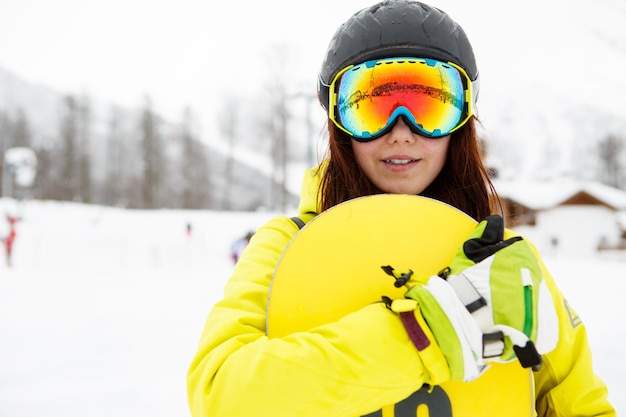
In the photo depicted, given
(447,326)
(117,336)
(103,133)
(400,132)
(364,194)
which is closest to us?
(447,326)

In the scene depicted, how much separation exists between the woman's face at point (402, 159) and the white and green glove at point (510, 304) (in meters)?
A: 0.47

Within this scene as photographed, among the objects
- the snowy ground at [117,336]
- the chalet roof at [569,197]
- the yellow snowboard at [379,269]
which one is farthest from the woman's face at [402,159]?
the chalet roof at [569,197]

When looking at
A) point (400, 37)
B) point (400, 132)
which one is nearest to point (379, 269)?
point (400, 132)

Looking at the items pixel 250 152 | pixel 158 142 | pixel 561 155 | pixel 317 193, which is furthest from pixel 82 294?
pixel 561 155

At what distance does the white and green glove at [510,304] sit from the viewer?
797 millimetres

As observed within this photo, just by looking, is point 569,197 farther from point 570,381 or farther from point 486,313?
point 486,313

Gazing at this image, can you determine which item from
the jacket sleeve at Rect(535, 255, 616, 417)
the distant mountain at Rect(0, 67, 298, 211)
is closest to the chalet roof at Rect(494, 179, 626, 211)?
the distant mountain at Rect(0, 67, 298, 211)

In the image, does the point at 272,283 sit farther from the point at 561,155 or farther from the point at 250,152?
the point at 561,155

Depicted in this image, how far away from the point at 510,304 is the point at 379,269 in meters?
0.33

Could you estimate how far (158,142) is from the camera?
107 ft

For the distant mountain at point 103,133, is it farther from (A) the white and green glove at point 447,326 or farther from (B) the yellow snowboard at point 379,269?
(A) the white and green glove at point 447,326

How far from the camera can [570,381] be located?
106cm

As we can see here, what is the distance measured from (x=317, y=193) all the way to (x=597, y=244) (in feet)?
99.1

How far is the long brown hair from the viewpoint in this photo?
4.50 feet
